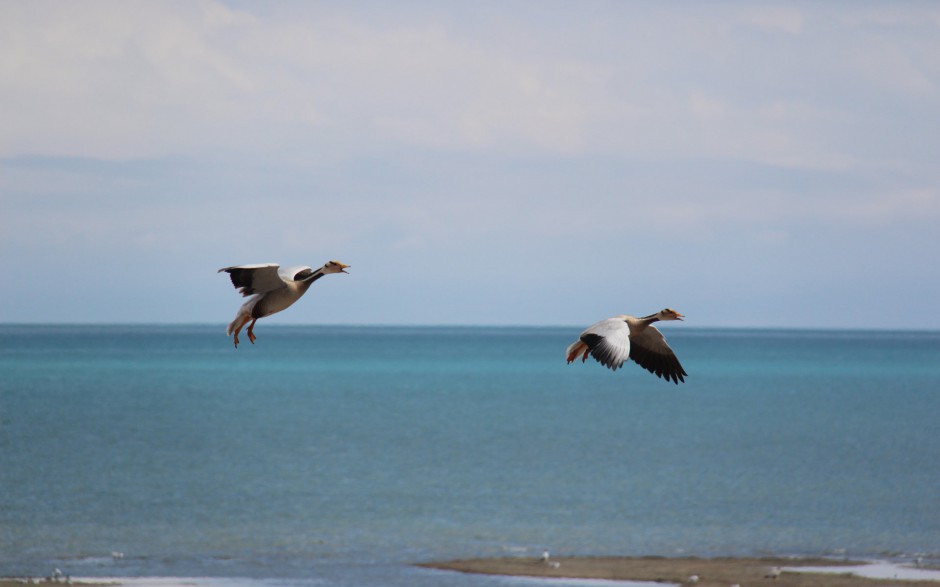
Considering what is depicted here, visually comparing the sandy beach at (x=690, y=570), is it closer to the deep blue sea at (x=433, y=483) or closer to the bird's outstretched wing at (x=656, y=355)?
the deep blue sea at (x=433, y=483)

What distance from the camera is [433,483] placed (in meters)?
74.6

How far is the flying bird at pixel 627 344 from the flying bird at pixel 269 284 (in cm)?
314

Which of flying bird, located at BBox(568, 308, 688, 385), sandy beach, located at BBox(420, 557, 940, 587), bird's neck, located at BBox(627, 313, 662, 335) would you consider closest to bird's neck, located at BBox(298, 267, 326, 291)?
flying bird, located at BBox(568, 308, 688, 385)

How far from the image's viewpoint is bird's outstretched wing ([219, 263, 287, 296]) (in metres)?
15.9

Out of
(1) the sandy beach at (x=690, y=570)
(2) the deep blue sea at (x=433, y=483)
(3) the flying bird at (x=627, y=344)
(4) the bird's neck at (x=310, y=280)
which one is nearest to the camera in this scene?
(3) the flying bird at (x=627, y=344)

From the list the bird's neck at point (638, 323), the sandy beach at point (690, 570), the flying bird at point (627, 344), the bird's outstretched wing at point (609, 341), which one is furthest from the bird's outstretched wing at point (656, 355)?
the sandy beach at point (690, 570)

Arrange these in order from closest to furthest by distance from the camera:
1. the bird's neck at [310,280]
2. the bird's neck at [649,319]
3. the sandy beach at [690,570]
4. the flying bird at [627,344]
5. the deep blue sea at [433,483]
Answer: the flying bird at [627,344]
the bird's neck at [310,280]
the bird's neck at [649,319]
the sandy beach at [690,570]
the deep blue sea at [433,483]

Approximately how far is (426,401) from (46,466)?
68324 mm

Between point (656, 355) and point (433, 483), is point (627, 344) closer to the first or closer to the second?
point (656, 355)

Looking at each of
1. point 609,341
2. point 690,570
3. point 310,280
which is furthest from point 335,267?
point 690,570

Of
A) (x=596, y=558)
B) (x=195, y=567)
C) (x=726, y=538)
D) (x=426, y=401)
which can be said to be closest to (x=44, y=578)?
(x=195, y=567)

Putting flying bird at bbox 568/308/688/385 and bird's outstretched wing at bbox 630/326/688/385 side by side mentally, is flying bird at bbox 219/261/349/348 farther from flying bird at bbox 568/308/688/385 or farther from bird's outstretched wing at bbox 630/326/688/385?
bird's outstretched wing at bbox 630/326/688/385

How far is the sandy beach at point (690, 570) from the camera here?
43312 mm

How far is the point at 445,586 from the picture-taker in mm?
44281
